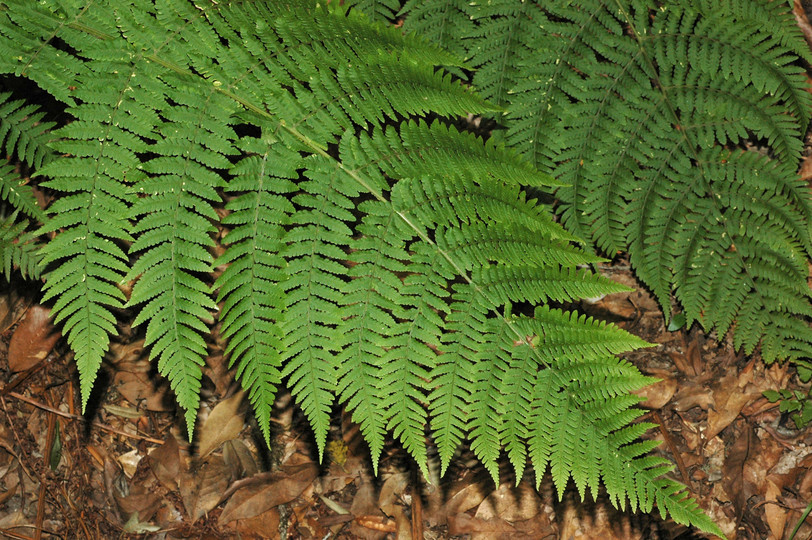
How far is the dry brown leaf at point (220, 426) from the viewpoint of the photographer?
3.64m

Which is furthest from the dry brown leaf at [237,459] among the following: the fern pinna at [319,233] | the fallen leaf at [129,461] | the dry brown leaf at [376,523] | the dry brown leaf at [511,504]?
the fern pinna at [319,233]

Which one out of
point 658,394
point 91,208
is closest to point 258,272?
point 91,208

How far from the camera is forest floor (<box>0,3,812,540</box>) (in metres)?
3.59

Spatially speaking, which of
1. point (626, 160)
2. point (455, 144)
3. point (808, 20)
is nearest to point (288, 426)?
point (455, 144)

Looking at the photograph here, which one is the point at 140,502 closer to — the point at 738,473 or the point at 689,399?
the point at 689,399

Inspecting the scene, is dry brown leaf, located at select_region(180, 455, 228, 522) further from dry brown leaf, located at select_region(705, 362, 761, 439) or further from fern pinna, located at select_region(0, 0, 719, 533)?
dry brown leaf, located at select_region(705, 362, 761, 439)

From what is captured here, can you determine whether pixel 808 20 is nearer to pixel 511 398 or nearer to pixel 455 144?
pixel 455 144

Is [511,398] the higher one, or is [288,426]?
[511,398]

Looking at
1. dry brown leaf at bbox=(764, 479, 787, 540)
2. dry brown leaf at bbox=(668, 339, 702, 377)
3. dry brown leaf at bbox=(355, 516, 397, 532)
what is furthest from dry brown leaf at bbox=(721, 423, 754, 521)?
dry brown leaf at bbox=(355, 516, 397, 532)

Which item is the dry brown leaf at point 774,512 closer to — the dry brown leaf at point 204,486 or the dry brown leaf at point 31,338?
the dry brown leaf at point 204,486

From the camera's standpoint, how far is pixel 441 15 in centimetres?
300

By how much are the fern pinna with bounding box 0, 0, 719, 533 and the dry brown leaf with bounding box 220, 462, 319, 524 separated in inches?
58.9

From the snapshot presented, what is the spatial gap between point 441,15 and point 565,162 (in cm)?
95

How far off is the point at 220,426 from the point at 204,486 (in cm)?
35
